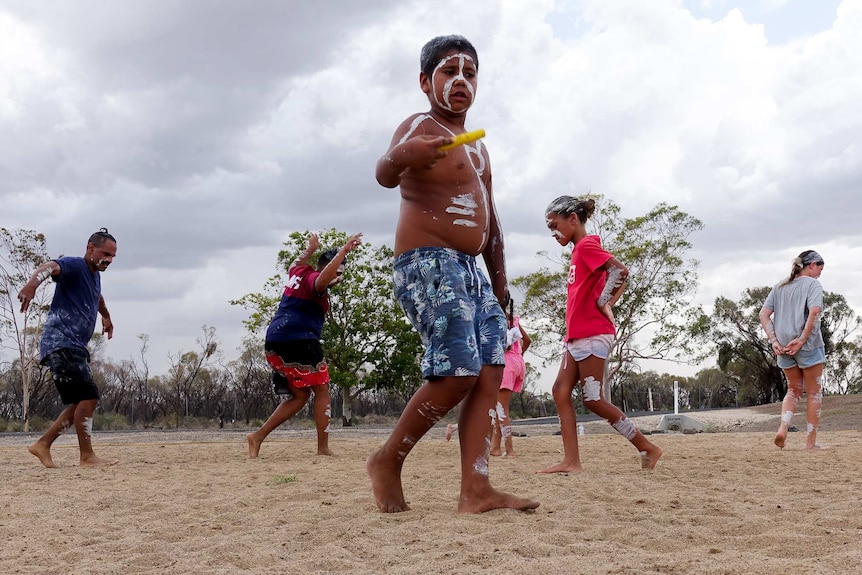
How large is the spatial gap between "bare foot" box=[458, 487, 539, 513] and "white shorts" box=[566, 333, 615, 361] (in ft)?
6.85

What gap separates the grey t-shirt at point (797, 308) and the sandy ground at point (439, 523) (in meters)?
1.77

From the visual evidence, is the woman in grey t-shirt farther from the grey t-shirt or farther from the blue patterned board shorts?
the blue patterned board shorts

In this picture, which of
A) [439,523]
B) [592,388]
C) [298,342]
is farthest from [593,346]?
[298,342]

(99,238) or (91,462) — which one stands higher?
(99,238)

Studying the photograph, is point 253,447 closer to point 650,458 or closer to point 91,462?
point 91,462

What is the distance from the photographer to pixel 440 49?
3559mm

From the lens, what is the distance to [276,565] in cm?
254

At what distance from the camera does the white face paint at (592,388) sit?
5109mm

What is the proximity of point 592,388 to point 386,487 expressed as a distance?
2226mm

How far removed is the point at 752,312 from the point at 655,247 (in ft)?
45.9

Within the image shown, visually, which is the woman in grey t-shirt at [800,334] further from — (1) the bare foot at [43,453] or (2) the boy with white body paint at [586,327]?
(1) the bare foot at [43,453]

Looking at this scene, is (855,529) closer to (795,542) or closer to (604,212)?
(795,542)

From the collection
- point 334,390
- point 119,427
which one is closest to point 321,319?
point 119,427

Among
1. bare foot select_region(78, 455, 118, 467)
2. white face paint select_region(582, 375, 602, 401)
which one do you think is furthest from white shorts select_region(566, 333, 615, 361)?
bare foot select_region(78, 455, 118, 467)
